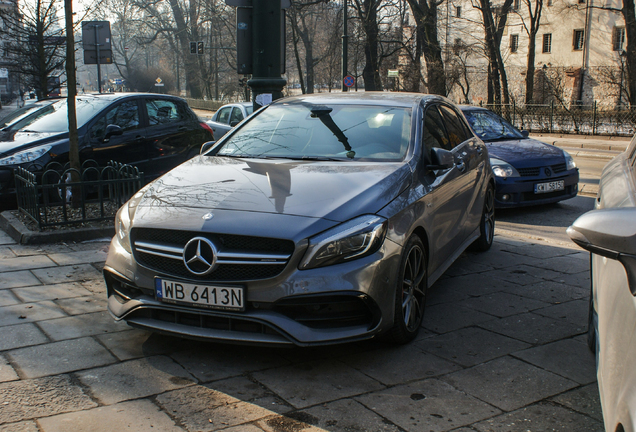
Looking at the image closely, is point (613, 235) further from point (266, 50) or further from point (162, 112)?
point (162, 112)

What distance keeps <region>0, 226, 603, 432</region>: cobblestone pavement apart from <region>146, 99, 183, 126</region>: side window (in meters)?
4.99

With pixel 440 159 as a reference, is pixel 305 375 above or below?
below

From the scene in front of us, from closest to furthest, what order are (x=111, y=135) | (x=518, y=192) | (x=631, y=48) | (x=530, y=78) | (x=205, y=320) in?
(x=205, y=320)
(x=111, y=135)
(x=518, y=192)
(x=631, y=48)
(x=530, y=78)

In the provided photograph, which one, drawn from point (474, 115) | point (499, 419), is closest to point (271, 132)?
point (499, 419)

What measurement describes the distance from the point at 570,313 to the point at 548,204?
563cm

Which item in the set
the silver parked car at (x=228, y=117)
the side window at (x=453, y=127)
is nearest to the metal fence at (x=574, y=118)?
the silver parked car at (x=228, y=117)

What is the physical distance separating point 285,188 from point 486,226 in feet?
10.7

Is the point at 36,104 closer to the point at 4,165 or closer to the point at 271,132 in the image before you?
the point at 4,165

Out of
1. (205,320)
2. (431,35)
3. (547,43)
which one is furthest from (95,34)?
(547,43)

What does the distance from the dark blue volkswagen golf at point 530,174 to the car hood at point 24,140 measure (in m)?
5.93

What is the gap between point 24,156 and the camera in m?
Answer: 8.13

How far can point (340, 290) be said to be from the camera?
3.37 m

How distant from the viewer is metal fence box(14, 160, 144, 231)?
265 inches

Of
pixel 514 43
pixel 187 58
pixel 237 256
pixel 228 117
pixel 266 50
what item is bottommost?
pixel 237 256
